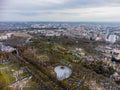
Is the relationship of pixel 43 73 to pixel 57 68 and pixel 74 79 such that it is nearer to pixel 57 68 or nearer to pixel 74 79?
pixel 57 68

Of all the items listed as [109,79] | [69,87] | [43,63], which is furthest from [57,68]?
[109,79]

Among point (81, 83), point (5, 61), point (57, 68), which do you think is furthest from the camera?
point (5, 61)

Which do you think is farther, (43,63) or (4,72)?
(43,63)

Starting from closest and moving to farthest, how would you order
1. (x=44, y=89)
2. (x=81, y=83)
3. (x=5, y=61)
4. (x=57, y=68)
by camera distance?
(x=44, y=89)
(x=81, y=83)
(x=57, y=68)
(x=5, y=61)

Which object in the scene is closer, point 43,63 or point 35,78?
point 35,78

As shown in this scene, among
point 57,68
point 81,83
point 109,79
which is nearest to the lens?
point 81,83

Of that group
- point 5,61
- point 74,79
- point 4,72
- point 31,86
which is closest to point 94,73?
point 74,79

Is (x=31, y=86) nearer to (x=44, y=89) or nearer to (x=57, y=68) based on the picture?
(x=44, y=89)

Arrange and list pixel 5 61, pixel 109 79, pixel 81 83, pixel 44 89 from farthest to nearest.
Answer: pixel 5 61 → pixel 109 79 → pixel 81 83 → pixel 44 89
